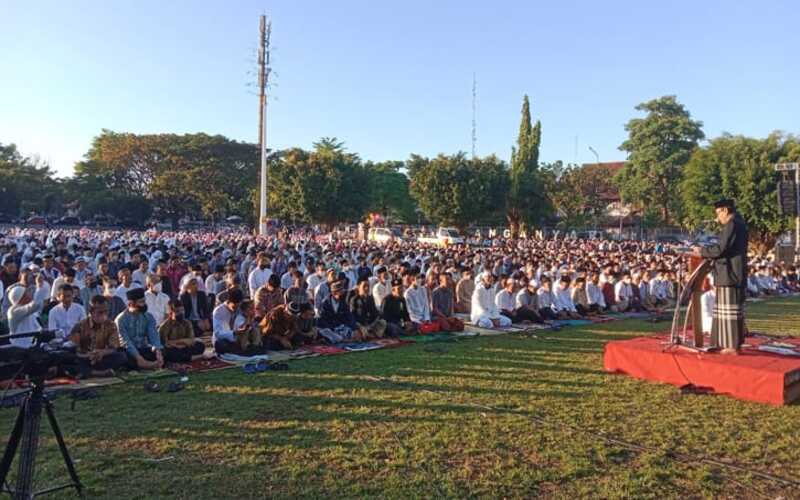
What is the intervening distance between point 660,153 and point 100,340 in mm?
40865

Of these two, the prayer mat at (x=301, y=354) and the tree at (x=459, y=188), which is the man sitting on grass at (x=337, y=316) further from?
the tree at (x=459, y=188)

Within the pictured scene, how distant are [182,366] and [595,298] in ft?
31.5

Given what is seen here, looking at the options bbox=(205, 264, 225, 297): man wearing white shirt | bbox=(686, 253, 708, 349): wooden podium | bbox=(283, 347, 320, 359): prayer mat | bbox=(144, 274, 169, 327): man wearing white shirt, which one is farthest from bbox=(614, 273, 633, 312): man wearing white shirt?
bbox=(144, 274, 169, 327): man wearing white shirt

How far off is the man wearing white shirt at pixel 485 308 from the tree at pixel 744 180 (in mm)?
19183

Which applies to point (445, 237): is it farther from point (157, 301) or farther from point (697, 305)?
point (697, 305)

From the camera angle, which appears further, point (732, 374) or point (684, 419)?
point (732, 374)

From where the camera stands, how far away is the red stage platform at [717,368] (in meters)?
6.05

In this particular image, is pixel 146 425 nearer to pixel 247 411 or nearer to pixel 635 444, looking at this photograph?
pixel 247 411

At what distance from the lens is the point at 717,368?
6.40 meters

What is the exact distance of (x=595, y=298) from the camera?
13844 millimetres

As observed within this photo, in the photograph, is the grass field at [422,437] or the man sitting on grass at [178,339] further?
the man sitting on grass at [178,339]

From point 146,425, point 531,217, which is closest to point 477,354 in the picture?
point 146,425

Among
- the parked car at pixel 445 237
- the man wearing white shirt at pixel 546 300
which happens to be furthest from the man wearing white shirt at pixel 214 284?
the parked car at pixel 445 237

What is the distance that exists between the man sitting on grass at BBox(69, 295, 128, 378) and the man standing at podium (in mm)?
7013
